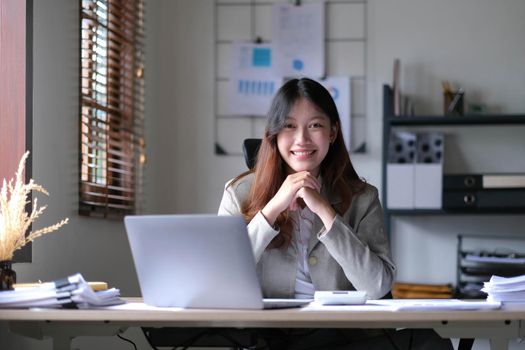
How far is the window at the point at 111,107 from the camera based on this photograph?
123 inches

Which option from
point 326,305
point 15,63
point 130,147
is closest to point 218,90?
point 130,147

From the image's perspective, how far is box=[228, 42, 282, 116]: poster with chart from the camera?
415 cm

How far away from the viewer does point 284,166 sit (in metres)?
2.43

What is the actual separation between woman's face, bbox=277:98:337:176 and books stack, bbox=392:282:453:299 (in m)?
1.66

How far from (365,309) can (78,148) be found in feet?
5.08

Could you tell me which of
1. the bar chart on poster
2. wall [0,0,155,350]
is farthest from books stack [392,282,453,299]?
wall [0,0,155,350]

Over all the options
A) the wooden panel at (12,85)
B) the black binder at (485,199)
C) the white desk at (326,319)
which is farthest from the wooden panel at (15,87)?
the black binder at (485,199)

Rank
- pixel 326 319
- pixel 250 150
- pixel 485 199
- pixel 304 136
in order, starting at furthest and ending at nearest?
pixel 485 199
pixel 250 150
pixel 304 136
pixel 326 319

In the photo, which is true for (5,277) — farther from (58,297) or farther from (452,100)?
(452,100)

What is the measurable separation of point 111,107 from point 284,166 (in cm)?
120

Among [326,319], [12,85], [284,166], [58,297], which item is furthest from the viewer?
[12,85]

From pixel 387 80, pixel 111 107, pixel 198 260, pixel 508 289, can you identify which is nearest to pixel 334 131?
pixel 508 289

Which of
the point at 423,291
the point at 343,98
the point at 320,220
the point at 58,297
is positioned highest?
the point at 343,98

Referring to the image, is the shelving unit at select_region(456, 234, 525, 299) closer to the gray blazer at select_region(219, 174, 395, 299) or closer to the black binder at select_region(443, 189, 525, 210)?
the black binder at select_region(443, 189, 525, 210)
